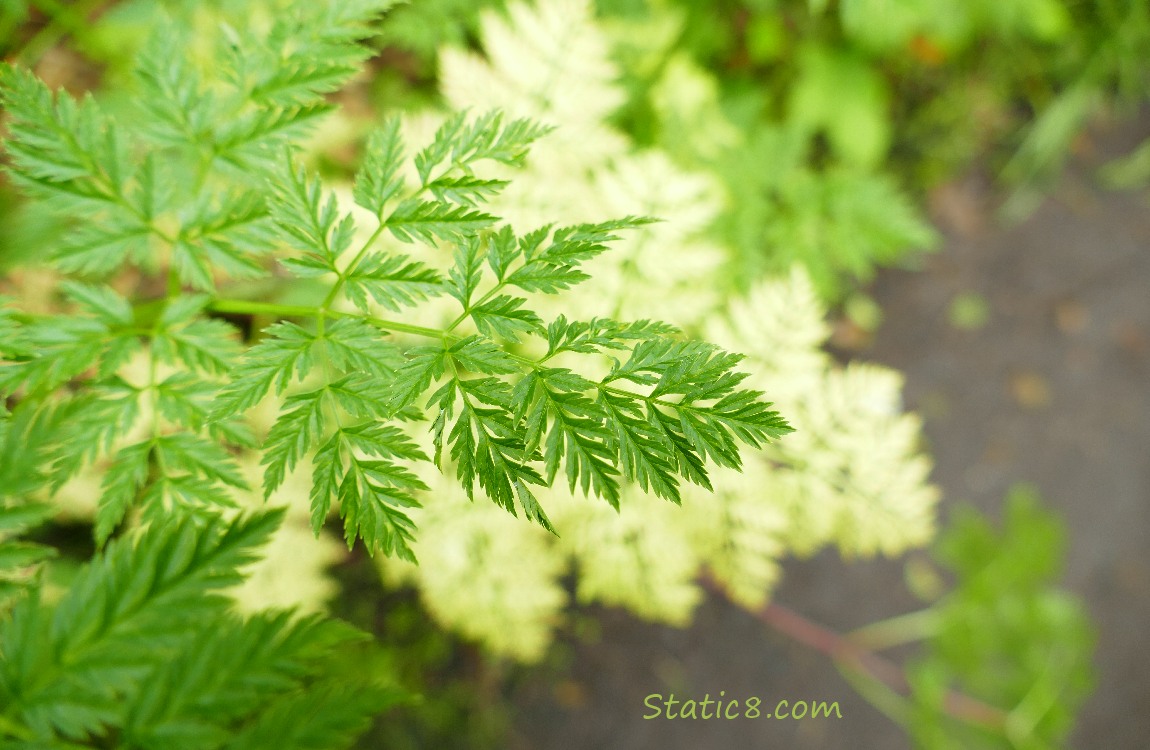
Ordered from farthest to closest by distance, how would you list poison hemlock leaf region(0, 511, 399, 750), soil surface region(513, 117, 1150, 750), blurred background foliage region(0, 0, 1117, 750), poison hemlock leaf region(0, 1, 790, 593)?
soil surface region(513, 117, 1150, 750), blurred background foliage region(0, 0, 1117, 750), poison hemlock leaf region(0, 1, 790, 593), poison hemlock leaf region(0, 511, 399, 750)

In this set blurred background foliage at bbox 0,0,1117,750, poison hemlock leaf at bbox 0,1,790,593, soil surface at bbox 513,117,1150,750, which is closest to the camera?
poison hemlock leaf at bbox 0,1,790,593

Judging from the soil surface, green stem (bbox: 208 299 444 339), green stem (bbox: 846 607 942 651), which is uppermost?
green stem (bbox: 208 299 444 339)

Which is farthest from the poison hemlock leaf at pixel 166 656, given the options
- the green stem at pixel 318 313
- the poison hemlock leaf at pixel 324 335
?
the green stem at pixel 318 313

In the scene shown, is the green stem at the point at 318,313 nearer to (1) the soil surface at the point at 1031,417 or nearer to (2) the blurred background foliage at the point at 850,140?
(2) the blurred background foliage at the point at 850,140

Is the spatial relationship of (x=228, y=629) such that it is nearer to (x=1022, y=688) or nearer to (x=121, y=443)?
(x=121, y=443)

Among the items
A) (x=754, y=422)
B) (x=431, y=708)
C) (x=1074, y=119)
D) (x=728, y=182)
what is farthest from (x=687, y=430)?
(x=1074, y=119)

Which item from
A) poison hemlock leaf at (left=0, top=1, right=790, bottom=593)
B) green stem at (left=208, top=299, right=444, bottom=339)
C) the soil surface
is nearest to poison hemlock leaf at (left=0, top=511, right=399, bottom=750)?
poison hemlock leaf at (left=0, top=1, right=790, bottom=593)

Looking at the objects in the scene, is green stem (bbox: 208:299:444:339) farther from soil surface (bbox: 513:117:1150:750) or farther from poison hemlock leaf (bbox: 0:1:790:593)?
soil surface (bbox: 513:117:1150:750)
